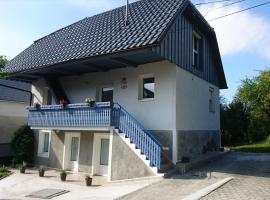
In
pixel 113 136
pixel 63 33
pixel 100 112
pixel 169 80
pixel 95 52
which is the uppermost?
pixel 63 33

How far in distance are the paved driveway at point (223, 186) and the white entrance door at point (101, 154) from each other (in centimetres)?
410

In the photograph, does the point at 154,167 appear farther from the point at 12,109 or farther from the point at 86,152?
the point at 12,109

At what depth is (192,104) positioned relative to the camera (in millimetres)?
15250

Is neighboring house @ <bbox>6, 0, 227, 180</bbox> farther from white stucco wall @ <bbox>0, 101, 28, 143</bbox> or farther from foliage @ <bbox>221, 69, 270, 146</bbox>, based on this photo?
foliage @ <bbox>221, 69, 270, 146</bbox>

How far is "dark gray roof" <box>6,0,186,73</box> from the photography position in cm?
1283

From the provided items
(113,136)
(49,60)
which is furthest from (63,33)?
(113,136)

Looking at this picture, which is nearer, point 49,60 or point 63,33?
point 49,60

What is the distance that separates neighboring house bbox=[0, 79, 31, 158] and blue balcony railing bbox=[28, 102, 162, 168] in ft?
20.3

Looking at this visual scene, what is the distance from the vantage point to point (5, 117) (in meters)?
21.7

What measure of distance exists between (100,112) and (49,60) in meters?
4.79

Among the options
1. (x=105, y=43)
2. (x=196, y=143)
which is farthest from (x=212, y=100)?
(x=105, y=43)

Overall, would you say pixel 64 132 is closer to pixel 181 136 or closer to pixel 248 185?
pixel 181 136

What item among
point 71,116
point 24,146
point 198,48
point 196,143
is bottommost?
point 24,146

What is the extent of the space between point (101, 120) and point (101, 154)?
239 centimetres
